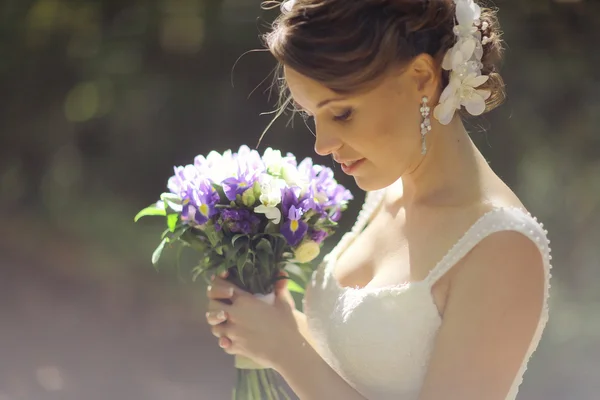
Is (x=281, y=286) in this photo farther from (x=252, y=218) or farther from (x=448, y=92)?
(x=448, y=92)

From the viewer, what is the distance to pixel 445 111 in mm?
1096

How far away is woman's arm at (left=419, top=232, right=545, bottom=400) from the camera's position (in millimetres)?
978

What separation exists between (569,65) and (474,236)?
1.56 metres

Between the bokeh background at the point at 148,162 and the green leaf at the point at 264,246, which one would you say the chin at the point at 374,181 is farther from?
the bokeh background at the point at 148,162

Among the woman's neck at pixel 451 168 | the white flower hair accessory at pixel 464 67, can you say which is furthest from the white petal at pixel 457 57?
the woman's neck at pixel 451 168

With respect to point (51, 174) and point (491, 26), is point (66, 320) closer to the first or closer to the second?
point (51, 174)

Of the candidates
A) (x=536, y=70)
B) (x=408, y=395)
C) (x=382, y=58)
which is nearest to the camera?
(x=382, y=58)

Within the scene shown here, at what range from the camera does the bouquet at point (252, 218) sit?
3.81ft

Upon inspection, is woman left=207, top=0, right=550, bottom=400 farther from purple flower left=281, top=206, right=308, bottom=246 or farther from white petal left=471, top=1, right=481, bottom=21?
purple flower left=281, top=206, right=308, bottom=246

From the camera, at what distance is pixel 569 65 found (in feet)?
7.73

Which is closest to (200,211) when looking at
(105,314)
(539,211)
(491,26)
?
(491,26)

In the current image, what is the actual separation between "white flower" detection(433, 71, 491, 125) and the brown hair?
0.07 meters

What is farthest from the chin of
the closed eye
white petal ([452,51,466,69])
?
white petal ([452,51,466,69])

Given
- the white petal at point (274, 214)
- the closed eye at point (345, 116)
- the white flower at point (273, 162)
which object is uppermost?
the closed eye at point (345, 116)
